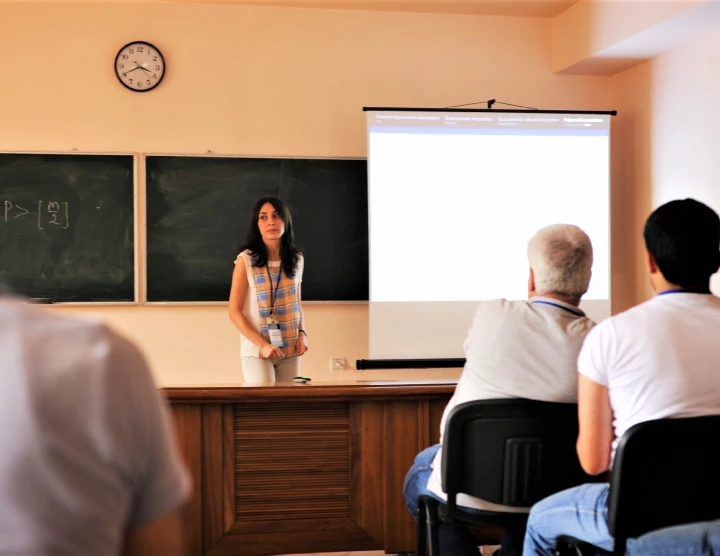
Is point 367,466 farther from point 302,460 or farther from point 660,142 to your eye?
point 660,142

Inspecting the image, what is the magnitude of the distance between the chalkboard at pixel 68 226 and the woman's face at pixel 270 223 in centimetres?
115

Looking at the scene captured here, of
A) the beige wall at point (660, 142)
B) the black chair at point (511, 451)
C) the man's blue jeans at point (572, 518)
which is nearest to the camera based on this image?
the man's blue jeans at point (572, 518)

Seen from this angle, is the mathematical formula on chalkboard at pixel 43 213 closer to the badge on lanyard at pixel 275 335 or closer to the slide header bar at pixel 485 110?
the badge on lanyard at pixel 275 335

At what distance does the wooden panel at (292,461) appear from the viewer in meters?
2.90

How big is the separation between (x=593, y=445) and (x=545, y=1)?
3776 millimetres

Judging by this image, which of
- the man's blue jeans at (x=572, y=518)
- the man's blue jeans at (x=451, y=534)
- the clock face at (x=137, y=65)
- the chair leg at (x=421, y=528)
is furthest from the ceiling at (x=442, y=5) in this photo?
the man's blue jeans at (x=572, y=518)

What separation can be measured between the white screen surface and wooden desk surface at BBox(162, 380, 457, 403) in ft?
5.75

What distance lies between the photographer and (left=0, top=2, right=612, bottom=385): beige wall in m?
4.64

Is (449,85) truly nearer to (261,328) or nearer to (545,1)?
(545,1)

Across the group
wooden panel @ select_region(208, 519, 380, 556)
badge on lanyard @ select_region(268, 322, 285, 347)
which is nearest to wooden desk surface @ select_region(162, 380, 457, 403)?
wooden panel @ select_region(208, 519, 380, 556)

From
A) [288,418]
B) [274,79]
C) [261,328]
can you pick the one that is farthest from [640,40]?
[288,418]

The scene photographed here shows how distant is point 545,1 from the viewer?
4840 mm

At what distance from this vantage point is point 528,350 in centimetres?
192

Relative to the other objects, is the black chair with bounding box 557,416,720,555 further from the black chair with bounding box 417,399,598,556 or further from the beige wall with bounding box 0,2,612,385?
the beige wall with bounding box 0,2,612,385
